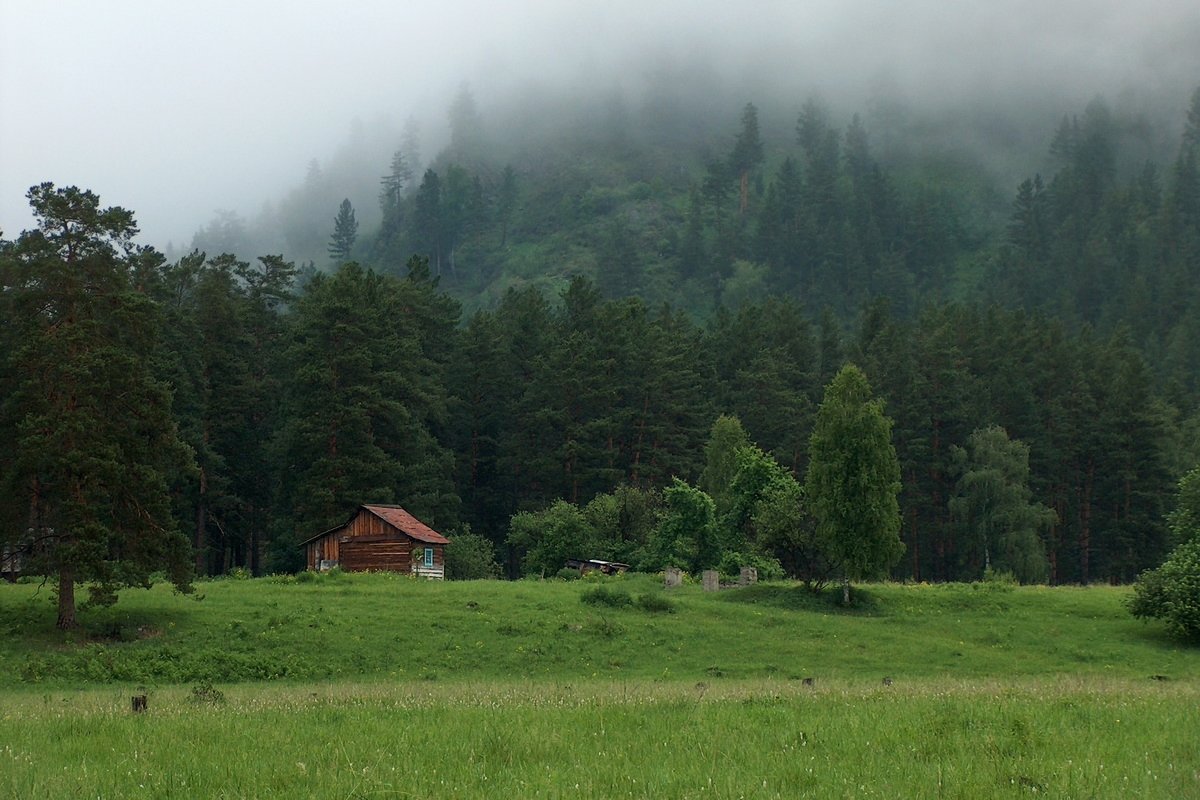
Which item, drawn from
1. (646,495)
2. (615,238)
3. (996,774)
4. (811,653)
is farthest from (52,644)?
(615,238)

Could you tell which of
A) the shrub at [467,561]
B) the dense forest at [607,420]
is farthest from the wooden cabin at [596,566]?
the shrub at [467,561]

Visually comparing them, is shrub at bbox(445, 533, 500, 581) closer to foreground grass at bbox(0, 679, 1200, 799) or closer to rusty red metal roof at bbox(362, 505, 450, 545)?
rusty red metal roof at bbox(362, 505, 450, 545)

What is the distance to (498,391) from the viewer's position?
318ft

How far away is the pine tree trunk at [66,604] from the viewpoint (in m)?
41.9

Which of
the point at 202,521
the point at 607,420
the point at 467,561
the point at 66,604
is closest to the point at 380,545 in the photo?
the point at 467,561

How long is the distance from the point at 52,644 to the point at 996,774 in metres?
37.8

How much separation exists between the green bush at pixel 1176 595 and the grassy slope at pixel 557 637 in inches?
38.3

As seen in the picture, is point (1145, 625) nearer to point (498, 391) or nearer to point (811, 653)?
point (811, 653)

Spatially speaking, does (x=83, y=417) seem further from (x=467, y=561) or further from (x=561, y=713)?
(x=467, y=561)

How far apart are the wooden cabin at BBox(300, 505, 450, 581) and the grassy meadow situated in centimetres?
1837

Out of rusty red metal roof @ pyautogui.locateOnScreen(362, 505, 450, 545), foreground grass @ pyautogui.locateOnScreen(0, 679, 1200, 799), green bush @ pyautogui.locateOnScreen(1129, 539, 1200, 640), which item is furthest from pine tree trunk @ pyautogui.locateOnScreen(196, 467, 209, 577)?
foreground grass @ pyautogui.locateOnScreen(0, 679, 1200, 799)

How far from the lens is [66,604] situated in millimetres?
42469

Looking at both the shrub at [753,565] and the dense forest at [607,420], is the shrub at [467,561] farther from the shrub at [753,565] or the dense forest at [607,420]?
the shrub at [753,565]

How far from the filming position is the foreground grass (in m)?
12.3
